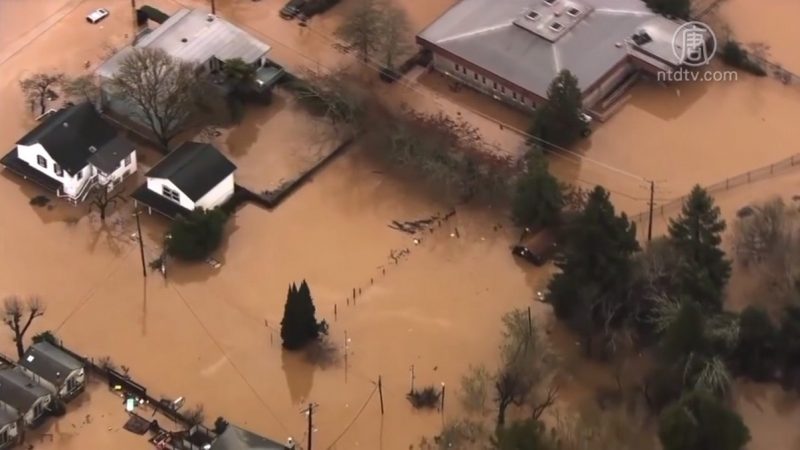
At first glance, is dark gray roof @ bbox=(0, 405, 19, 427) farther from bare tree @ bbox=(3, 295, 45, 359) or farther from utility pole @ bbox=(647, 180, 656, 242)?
utility pole @ bbox=(647, 180, 656, 242)

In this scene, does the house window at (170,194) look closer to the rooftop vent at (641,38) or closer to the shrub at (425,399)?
the shrub at (425,399)

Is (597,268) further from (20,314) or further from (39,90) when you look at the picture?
(39,90)

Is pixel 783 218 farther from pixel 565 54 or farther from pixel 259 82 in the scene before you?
pixel 259 82

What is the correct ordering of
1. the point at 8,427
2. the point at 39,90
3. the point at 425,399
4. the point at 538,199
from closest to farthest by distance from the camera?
1. the point at 8,427
2. the point at 425,399
3. the point at 538,199
4. the point at 39,90

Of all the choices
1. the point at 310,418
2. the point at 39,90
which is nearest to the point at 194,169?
the point at 39,90

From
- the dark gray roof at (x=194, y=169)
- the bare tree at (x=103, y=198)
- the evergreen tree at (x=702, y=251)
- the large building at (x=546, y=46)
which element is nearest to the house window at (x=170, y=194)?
the dark gray roof at (x=194, y=169)

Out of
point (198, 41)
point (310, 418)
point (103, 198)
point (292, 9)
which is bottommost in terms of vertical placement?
point (310, 418)

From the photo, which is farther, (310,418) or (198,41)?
(198,41)
